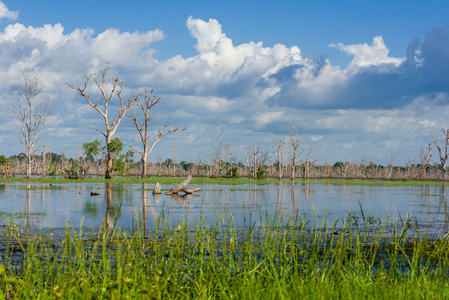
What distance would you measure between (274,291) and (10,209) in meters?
15.4

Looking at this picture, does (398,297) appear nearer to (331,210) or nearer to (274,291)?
(274,291)

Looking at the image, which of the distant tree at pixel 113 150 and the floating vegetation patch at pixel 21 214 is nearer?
the floating vegetation patch at pixel 21 214

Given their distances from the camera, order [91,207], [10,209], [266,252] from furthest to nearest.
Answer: [91,207], [10,209], [266,252]

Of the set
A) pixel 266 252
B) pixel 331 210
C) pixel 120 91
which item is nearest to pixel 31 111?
pixel 120 91

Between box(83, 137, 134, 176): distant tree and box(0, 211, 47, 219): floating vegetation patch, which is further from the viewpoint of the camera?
box(83, 137, 134, 176): distant tree

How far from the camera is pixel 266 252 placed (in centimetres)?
672

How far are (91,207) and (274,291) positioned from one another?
49.9ft

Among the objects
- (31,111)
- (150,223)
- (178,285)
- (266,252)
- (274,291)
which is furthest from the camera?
(31,111)

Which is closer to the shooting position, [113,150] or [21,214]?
[21,214]

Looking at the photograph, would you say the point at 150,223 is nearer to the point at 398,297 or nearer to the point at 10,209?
the point at 10,209

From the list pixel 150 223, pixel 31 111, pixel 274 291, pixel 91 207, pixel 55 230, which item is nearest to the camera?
pixel 274 291

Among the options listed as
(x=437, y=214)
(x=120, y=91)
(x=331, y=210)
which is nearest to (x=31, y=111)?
(x=120, y=91)

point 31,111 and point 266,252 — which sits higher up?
point 31,111

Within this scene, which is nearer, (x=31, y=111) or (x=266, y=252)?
(x=266, y=252)
